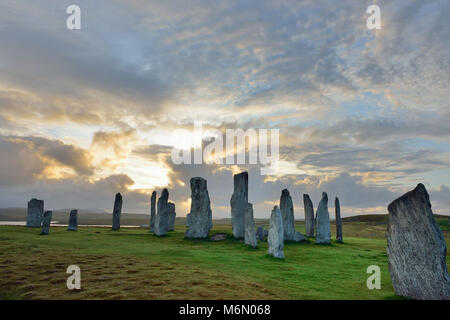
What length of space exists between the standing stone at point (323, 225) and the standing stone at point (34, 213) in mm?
40354

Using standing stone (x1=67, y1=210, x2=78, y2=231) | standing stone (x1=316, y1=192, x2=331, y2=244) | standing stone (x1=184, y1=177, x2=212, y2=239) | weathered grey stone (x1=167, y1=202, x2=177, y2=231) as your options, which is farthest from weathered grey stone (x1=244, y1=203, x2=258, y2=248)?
standing stone (x1=67, y1=210, x2=78, y2=231)

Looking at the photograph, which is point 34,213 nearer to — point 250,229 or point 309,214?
point 250,229

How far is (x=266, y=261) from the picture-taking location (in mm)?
17953

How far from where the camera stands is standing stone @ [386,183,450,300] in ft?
31.0

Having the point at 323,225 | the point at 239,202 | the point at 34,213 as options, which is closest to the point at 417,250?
the point at 323,225

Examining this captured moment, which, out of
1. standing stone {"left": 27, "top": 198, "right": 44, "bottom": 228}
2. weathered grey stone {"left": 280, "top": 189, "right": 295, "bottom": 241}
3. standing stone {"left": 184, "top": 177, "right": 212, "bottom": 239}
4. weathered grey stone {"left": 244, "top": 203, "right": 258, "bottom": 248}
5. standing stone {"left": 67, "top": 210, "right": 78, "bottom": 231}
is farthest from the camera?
standing stone {"left": 27, "top": 198, "right": 44, "bottom": 228}

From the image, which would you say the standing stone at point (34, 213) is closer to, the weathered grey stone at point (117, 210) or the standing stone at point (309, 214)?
the weathered grey stone at point (117, 210)

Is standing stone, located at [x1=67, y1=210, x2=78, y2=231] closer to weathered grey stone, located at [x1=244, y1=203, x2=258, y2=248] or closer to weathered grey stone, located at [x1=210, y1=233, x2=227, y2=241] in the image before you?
weathered grey stone, located at [x1=210, y1=233, x2=227, y2=241]

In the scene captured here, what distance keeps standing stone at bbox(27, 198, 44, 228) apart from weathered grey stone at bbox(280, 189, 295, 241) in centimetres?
3675

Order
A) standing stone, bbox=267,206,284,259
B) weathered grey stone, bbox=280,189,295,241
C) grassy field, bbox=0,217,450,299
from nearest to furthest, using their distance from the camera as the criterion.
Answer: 1. grassy field, bbox=0,217,450,299
2. standing stone, bbox=267,206,284,259
3. weathered grey stone, bbox=280,189,295,241

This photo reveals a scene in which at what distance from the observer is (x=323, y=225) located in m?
30.0
